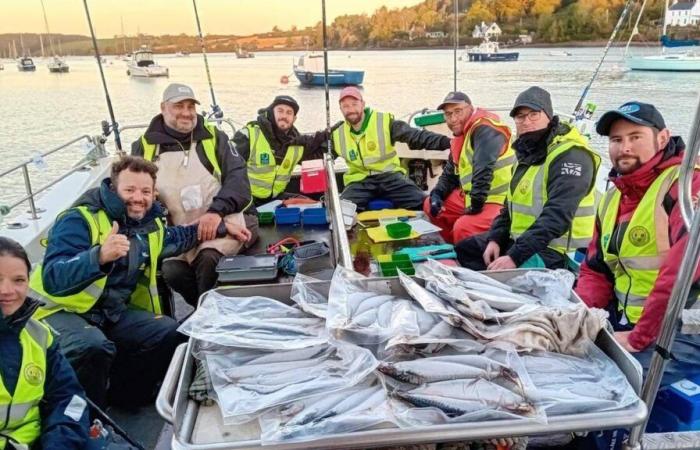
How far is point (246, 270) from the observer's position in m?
2.85

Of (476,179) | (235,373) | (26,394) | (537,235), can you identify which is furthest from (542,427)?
(476,179)

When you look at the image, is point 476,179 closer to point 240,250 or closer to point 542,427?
point 240,250

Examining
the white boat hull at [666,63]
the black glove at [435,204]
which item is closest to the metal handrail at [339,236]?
the black glove at [435,204]

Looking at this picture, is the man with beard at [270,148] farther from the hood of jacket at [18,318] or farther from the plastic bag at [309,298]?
the plastic bag at [309,298]

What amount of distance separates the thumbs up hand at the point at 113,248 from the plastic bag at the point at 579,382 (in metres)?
1.76

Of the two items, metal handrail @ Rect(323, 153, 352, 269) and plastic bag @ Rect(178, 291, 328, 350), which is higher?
plastic bag @ Rect(178, 291, 328, 350)

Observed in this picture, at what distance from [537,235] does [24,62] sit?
74316 millimetres

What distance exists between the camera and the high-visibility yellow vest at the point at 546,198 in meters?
2.99

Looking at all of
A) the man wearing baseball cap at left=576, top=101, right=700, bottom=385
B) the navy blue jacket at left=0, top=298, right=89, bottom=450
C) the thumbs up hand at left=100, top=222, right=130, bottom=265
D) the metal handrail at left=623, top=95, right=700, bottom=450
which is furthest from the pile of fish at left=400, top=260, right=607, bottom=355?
the thumbs up hand at left=100, top=222, right=130, bottom=265

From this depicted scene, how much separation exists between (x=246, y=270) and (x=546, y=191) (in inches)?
66.5

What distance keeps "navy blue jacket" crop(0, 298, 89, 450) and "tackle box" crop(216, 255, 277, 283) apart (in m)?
0.98

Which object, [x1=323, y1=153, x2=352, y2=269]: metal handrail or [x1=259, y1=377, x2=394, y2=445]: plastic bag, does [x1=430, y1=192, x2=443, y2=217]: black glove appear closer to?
[x1=323, y1=153, x2=352, y2=269]: metal handrail

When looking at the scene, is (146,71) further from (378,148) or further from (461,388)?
(461,388)

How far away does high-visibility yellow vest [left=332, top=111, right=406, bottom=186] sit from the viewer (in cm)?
479
